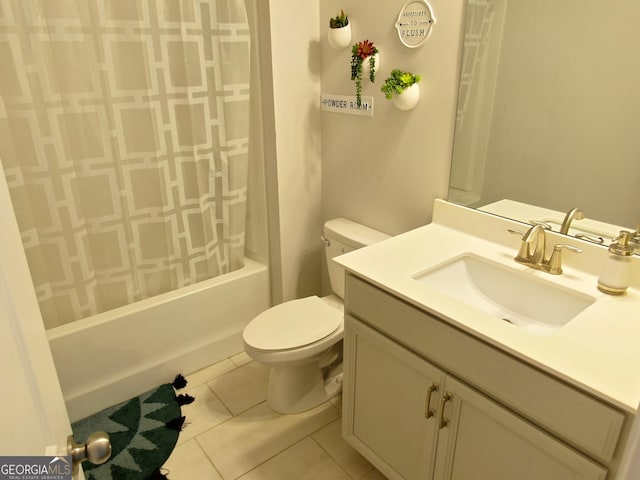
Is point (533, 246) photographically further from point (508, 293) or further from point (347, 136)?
point (347, 136)

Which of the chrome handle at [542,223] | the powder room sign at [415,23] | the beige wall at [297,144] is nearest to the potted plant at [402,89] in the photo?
the powder room sign at [415,23]

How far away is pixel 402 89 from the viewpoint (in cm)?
174

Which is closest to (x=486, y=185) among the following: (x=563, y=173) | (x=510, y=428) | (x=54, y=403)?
(x=563, y=173)

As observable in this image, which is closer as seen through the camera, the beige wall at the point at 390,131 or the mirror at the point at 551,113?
the mirror at the point at 551,113

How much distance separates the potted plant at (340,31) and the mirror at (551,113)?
0.55 meters

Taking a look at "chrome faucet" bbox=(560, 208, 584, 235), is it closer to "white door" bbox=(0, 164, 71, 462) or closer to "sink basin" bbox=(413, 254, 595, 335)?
"sink basin" bbox=(413, 254, 595, 335)

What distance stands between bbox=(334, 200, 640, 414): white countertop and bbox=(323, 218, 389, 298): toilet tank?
0.33 meters

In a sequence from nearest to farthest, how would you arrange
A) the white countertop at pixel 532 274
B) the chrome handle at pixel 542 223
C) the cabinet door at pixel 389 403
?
the white countertop at pixel 532 274, the cabinet door at pixel 389 403, the chrome handle at pixel 542 223

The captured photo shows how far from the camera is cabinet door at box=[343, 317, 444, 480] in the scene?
1.36 metres

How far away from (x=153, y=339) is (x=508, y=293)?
1560 mm

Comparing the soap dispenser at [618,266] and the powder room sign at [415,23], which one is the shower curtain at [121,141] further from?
the soap dispenser at [618,266]

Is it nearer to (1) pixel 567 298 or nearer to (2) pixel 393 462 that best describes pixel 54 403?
(2) pixel 393 462

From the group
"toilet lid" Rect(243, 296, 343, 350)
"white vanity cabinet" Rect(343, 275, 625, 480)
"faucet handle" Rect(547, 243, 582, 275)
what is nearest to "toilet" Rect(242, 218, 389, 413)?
"toilet lid" Rect(243, 296, 343, 350)

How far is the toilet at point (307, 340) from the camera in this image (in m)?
1.85
